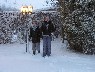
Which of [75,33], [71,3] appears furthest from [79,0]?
[75,33]

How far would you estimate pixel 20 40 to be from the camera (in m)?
22.4

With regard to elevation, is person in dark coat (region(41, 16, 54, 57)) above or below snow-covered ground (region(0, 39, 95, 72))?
above

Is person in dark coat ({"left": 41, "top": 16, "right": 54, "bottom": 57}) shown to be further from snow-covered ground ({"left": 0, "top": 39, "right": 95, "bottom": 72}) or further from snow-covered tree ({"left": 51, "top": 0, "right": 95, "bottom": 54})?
snow-covered tree ({"left": 51, "top": 0, "right": 95, "bottom": 54})

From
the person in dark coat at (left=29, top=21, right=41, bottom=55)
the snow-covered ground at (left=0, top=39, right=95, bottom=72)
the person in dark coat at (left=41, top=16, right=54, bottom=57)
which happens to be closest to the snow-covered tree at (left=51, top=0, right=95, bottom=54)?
→ the snow-covered ground at (left=0, top=39, right=95, bottom=72)

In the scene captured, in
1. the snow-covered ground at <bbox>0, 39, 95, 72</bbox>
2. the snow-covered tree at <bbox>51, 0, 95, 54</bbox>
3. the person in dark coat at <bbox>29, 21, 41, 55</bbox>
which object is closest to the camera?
the snow-covered ground at <bbox>0, 39, 95, 72</bbox>

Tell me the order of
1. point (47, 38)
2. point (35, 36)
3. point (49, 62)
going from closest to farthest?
1. point (49, 62)
2. point (47, 38)
3. point (35, 36)

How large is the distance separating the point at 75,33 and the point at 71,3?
1.45 meters

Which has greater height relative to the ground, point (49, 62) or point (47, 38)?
point (47, 38)

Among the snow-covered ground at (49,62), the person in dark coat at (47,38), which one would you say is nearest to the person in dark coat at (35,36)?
the snow-covered ground at (49,62)

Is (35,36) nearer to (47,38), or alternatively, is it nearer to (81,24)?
(47,38)

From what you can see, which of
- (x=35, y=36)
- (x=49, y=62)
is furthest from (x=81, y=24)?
(x=49, y=62)

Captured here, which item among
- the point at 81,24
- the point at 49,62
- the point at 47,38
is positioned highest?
the point at 81,24

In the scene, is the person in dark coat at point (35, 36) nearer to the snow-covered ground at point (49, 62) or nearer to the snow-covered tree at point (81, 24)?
the snow-covered ground at point (49, 62)

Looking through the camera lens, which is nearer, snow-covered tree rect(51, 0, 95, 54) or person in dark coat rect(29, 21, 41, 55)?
snow-covered tree rect(51, 0, 95, 54)
